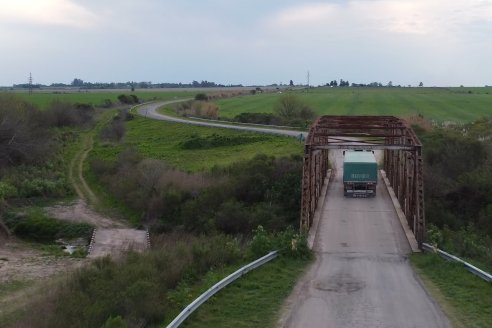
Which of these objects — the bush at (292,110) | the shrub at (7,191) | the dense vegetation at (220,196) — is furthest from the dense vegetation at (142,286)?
the bush at (292,110)

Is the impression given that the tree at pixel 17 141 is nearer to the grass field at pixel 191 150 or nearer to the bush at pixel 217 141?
the grass field at pixel 191 150

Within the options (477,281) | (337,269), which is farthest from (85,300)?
(477,281)

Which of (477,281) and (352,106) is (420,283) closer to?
(477,281)

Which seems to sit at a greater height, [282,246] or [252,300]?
[282,246]

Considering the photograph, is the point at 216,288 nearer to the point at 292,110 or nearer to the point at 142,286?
the point at 142,286

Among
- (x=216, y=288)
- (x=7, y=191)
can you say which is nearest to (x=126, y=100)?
(x=7, y=191)
